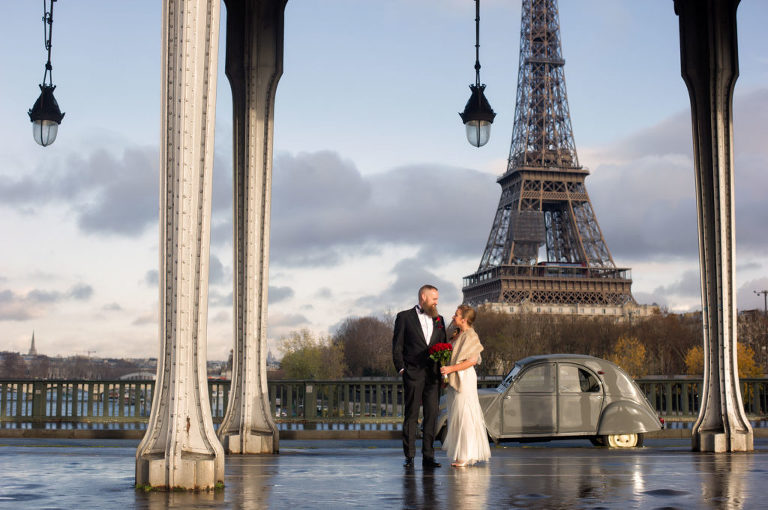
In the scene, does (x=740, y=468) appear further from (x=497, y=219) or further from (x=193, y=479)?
(x=497, y=219)

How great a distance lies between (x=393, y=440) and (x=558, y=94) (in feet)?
291

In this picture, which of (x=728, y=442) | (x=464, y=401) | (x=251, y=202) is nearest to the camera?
(x=464, y=401)

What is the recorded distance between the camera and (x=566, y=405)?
14.6m

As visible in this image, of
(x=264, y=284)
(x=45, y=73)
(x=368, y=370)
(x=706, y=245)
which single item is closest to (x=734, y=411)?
(x=706, y=245)

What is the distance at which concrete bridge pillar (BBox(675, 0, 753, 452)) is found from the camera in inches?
495

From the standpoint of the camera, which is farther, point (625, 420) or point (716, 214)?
point (625, 420)

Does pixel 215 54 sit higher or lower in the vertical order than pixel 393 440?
higher

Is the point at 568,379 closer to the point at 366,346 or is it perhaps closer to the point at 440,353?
the point at 440,353

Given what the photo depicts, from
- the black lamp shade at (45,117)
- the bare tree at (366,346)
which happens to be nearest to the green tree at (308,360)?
the bare tree at (366,346)

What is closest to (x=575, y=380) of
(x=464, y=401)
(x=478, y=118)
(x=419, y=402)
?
(x=478, y=118)

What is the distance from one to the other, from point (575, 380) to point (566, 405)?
0.44 m

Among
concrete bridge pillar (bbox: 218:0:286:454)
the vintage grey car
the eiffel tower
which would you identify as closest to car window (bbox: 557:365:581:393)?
the vintage grey car

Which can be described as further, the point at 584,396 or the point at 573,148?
the point at 573,148

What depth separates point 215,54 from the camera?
28.2 ft
